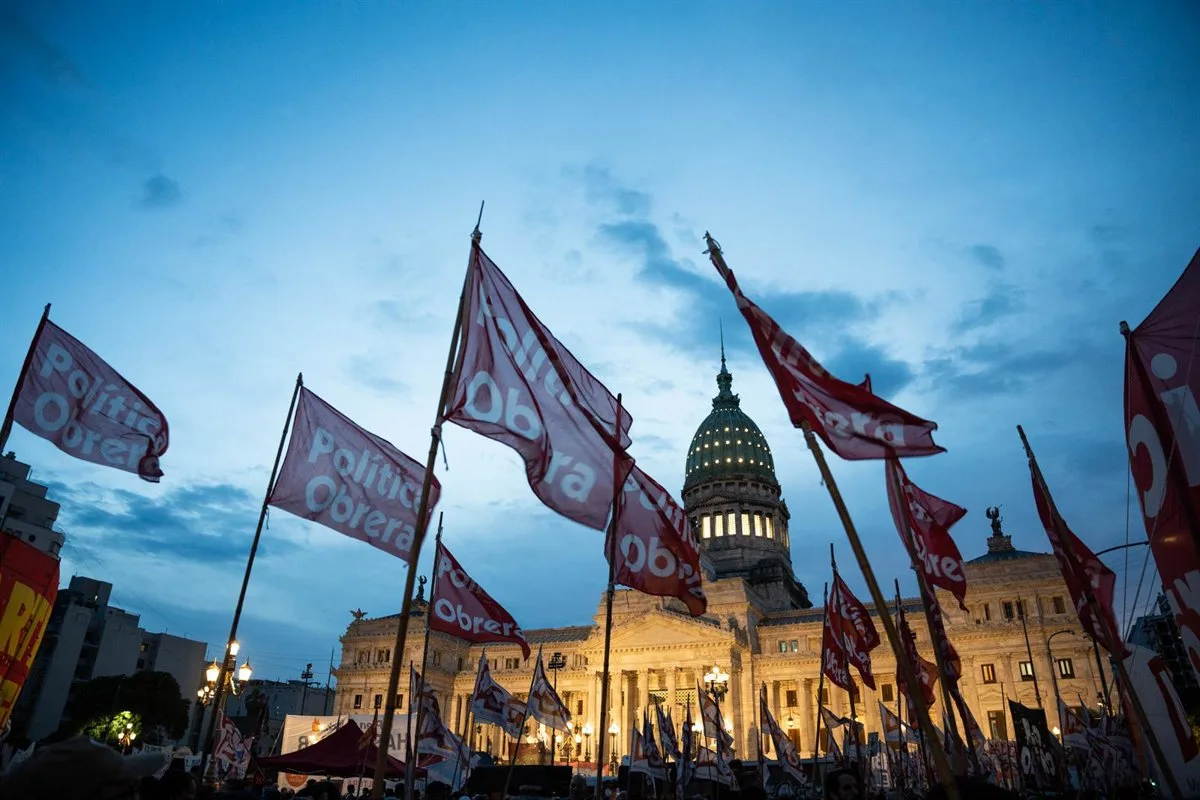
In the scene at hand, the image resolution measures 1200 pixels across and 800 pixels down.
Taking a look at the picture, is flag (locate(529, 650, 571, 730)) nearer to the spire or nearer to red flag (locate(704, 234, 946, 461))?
red flag (locate(704, 234, 946, 461))

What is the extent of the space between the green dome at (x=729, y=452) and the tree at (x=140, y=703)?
65269mm

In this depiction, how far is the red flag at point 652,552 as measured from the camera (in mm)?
12961

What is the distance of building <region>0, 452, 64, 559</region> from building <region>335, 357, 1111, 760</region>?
3153 centimetres

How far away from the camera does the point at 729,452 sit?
100250 millimetres

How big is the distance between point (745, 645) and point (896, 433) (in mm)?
65918

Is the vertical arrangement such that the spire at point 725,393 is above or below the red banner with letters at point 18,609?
above

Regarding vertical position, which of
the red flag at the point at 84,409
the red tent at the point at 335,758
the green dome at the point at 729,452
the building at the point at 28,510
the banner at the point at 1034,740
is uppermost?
the green dome at the point at 729,452

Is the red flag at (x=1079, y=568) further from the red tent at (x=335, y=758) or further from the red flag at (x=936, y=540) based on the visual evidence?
the red tent at (x=335, y=758)

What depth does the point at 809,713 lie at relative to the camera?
64688 millimetres

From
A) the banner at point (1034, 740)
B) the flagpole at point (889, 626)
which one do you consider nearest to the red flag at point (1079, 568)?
the flagpole at point (889, 626)

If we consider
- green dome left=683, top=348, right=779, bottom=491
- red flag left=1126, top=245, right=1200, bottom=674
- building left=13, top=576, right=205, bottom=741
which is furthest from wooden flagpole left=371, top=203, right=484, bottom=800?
green dome left=683, top=348, right=779, bottom=491

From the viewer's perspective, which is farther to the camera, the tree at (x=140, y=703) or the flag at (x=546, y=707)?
the tree at (x=140, y=703)

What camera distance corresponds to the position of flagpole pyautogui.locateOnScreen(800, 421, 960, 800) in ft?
18.1

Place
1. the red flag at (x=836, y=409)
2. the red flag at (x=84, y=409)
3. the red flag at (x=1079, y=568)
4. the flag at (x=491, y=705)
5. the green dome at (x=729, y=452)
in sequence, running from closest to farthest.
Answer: the red flag at (x=836, y=409) → the red flag at (x=84, y=409) → the red flag at (x=1079, y=568) → the flag at (x=491, y=705) → the green dome at (x=729, y=452)
